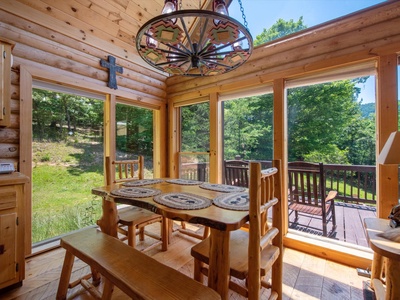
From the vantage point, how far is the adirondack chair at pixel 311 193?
96.7 inches

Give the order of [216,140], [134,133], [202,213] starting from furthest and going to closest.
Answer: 1. [134,133]
2. [216,140]
3. [202,213]

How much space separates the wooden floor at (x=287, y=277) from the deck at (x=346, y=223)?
41cm

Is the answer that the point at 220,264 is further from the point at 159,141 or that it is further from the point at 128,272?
the point at 159,141

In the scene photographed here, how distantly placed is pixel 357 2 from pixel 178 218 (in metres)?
2.80

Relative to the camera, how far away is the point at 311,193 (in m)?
2.52

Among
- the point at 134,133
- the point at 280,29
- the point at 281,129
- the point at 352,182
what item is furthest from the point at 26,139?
the point at 352,182

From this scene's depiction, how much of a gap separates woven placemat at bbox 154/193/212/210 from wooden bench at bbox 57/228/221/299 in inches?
14.4

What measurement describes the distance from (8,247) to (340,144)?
339 cm

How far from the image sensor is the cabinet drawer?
62.4 inches

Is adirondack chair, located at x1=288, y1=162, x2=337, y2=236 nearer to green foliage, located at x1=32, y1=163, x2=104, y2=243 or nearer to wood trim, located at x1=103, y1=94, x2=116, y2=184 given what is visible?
wood trim, located at x1=103, y1=94, x2=116, y2=184

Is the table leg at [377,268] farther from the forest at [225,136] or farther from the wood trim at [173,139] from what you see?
the wood trim at [173,139]

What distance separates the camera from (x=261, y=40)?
9.46ft

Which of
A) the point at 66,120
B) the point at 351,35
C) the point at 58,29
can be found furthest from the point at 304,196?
the point at 58,29

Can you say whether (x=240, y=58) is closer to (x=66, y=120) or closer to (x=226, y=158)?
(x=226, y=158)
